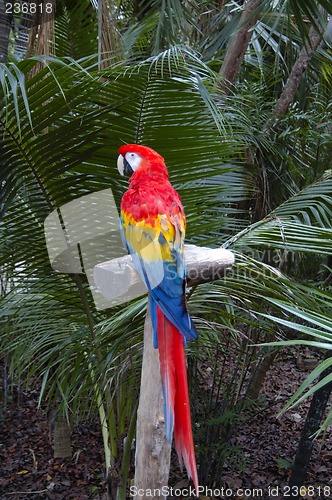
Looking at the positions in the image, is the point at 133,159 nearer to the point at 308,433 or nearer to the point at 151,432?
the point at 151,432

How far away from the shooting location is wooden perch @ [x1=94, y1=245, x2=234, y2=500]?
38.7 inches

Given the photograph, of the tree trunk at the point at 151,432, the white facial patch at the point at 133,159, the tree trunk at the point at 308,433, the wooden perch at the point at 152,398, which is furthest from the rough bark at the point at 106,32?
the tree trunk at the point at 308,433

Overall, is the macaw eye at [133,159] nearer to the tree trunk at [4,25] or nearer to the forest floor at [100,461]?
the tree trunk at [4,25]

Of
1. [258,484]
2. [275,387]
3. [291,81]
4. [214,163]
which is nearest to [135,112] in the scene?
[214,163]

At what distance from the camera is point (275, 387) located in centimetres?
285

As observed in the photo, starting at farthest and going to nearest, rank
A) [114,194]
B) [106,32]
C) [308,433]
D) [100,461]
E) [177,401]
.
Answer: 1. [100,461]
2. [308,433]
3. [106,32]
4. [114,194]
5. [177,401]

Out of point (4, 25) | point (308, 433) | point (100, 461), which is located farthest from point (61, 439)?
point (4, 25)

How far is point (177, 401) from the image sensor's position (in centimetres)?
84

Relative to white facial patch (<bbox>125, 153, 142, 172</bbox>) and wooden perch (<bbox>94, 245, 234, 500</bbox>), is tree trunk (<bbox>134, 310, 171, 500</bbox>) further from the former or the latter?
white facial patch (<bbox>125, 153, 142, 172</bbox>)

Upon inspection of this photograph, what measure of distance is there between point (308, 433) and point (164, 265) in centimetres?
110

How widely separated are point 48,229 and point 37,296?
242 millimetres

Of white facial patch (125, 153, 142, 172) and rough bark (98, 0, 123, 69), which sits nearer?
white facial patch (125, 153, 142, 172)

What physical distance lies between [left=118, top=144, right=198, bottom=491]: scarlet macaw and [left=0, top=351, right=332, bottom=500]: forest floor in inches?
47.6

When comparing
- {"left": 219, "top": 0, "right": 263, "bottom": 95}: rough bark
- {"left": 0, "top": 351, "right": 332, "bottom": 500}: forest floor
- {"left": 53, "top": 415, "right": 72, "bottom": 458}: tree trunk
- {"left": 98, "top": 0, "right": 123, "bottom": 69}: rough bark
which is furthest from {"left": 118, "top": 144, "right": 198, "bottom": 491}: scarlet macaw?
{"left": 53, "top": 415, "right": 72, "bottom": 458}: tree trunk
